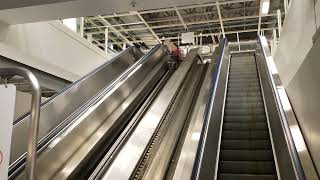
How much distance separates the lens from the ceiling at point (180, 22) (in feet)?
41.4

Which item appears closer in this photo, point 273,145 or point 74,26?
point 273,145

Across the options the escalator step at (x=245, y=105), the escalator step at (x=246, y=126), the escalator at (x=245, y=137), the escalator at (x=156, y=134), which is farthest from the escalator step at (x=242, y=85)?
the escalator step at (x=246, y=126)

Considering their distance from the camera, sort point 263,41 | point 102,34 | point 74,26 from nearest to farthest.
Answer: point 263,41, point 74,26, point 102,34

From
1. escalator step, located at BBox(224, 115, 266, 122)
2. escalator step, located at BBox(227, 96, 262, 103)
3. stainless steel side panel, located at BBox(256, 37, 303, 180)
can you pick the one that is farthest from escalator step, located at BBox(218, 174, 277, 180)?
escalator step, located at BBox(227, 96, 262, 103)

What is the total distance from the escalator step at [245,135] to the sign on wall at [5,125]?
4.04 meters

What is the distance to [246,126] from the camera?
5.81 metres

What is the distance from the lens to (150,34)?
15234mm

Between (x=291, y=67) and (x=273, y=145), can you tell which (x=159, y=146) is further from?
(x=291, y=67)

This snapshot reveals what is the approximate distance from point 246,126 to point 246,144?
2.23 feet

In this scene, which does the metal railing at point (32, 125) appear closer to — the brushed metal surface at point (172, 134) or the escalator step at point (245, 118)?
the brushed metal surface at point (172, 134)

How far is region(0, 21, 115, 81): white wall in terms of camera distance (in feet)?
20.3

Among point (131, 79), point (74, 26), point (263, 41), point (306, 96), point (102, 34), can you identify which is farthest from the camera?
point (102, 34)

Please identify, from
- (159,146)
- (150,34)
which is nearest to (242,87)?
(159,146)

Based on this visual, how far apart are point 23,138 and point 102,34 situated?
1106cm
